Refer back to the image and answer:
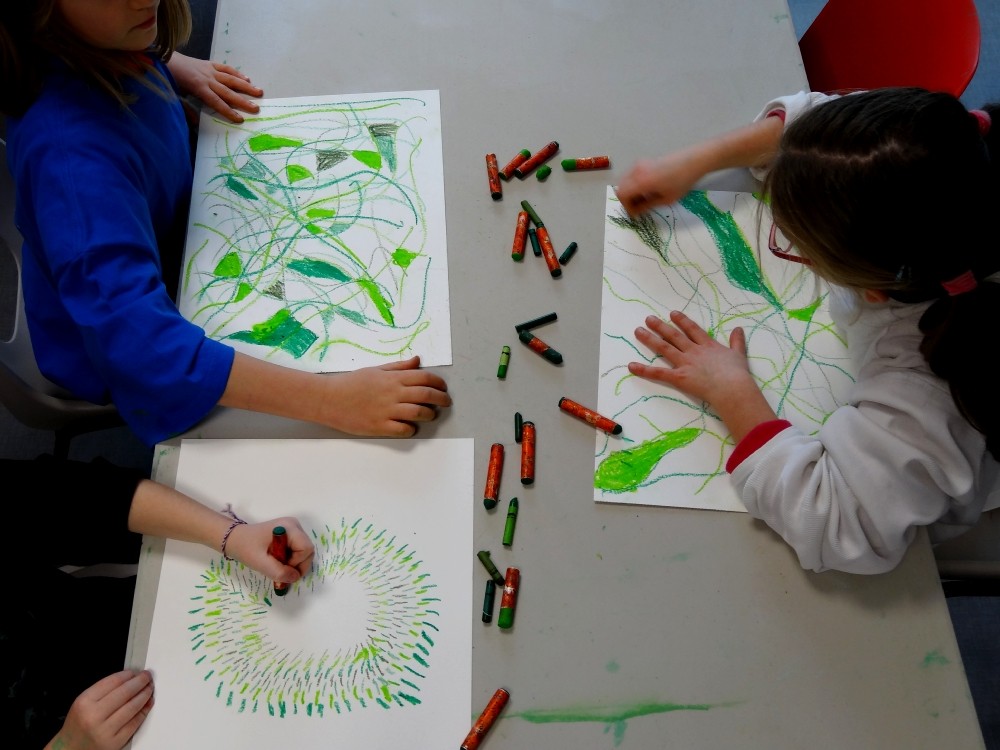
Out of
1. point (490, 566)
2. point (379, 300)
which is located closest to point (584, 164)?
point (379, 300)

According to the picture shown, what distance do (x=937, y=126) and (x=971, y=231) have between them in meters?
0.09

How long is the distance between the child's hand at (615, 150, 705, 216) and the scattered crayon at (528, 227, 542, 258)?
0.12 meters

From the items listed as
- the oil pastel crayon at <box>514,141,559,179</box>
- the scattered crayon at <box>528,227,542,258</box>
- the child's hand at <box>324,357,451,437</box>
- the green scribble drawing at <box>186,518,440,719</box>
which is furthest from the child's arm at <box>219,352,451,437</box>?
the oil pastel crayon at <box>514,141,559,179</box>

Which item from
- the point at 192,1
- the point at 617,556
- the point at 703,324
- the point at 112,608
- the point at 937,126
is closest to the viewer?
the point at 937,126

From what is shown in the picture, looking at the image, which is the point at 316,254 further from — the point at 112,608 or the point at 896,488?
the point at 896,488

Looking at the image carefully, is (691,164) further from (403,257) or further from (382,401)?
(382,401)

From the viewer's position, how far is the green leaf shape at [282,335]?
0.82m

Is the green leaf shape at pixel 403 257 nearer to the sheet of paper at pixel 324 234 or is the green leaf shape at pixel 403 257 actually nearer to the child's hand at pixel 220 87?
the sheet of paper at pixel 324 234

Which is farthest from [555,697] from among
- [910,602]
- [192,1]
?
[192,1]

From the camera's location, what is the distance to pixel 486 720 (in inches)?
25.2

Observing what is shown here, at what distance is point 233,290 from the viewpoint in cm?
85

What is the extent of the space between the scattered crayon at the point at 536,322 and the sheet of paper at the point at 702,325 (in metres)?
0.06

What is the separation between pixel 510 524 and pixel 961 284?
47cm

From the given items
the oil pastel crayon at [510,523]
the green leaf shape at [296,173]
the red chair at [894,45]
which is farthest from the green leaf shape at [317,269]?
the red chair at [894,45]
